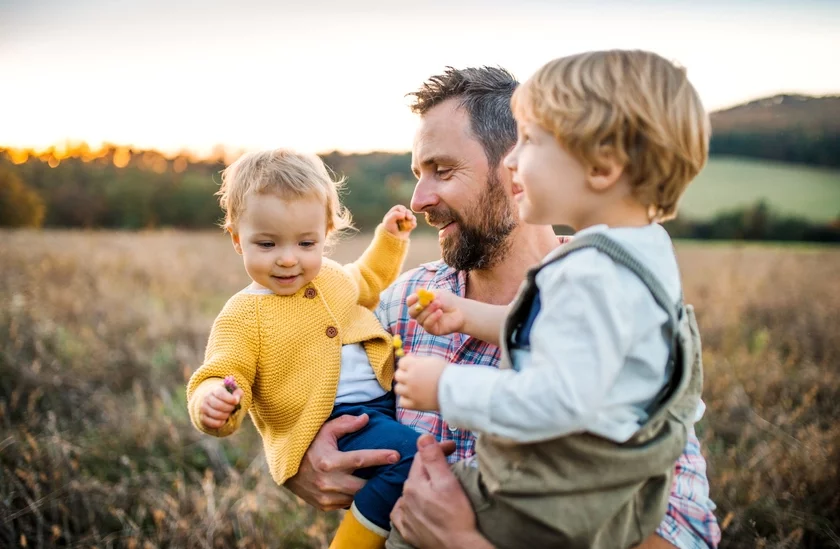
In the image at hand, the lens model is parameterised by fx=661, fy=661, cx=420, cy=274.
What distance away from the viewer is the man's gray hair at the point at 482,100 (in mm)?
2867

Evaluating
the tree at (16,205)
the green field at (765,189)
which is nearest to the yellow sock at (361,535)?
the green field at (765,189)

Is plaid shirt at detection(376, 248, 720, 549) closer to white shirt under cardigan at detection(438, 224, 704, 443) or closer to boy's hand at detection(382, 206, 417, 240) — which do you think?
boy's hand at detection(382, 206, 417, 240)

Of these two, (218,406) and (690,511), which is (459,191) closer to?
(218,406)

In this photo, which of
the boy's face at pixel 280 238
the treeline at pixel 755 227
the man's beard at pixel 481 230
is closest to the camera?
the boy's face at pixel 280 238

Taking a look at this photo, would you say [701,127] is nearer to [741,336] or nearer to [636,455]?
[636,455]

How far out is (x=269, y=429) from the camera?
96.7 inches

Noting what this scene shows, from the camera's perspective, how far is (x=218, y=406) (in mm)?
1965

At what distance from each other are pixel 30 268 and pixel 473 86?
845cm

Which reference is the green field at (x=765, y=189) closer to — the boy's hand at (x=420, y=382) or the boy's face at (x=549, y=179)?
the boy's face at (x=549, y=179)

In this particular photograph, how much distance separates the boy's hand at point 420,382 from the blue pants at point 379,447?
66 centimetres

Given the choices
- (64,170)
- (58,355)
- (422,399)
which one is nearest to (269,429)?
(422,399)

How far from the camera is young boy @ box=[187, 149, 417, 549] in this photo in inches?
85.8

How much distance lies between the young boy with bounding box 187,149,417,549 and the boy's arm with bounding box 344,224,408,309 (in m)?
0.23

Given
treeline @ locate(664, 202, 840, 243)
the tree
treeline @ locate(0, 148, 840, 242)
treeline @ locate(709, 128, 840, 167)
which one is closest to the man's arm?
treeline @ locate(709, 128, 840, 167)
